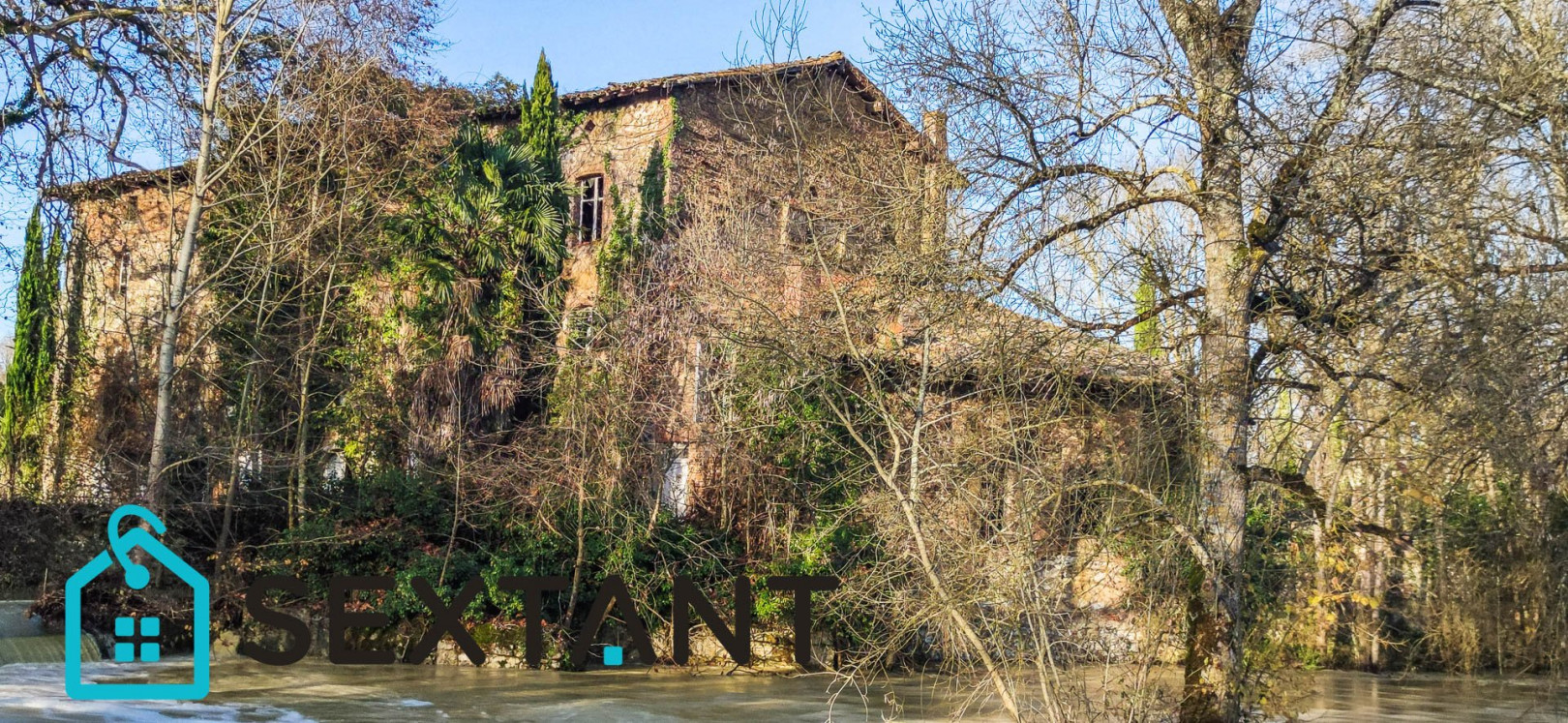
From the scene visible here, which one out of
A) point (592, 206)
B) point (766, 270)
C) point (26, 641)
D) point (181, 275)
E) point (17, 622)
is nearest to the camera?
point (26, 641)

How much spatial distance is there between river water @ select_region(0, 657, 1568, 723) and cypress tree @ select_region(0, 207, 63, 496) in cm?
853

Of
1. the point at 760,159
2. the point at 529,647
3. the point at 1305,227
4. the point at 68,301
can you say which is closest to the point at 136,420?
the point at 68,301

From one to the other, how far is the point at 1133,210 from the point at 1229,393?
197 centimetres

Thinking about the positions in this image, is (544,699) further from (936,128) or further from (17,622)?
(936,128)

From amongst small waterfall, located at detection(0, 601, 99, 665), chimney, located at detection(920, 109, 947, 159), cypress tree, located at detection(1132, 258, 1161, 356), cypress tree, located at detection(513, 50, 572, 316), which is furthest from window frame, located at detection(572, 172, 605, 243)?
cypress tree, located at detection(1132, 258, 1161, 356)

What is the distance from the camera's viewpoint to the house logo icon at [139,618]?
39.9 feet

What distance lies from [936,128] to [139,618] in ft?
37.4

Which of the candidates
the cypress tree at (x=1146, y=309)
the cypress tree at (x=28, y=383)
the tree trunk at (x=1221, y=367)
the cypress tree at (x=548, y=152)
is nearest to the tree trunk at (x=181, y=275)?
the cypress tree at (x=548, y=152)

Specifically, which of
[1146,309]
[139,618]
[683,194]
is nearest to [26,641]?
[139,618]

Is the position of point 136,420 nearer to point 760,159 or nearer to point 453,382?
point 453,382

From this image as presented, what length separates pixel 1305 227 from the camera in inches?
380

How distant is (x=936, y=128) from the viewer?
1042cm

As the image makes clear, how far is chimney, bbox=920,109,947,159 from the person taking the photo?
10.3m

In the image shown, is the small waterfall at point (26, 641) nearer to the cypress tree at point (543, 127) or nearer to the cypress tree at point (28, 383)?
the cypress tree at point (28, 383)
